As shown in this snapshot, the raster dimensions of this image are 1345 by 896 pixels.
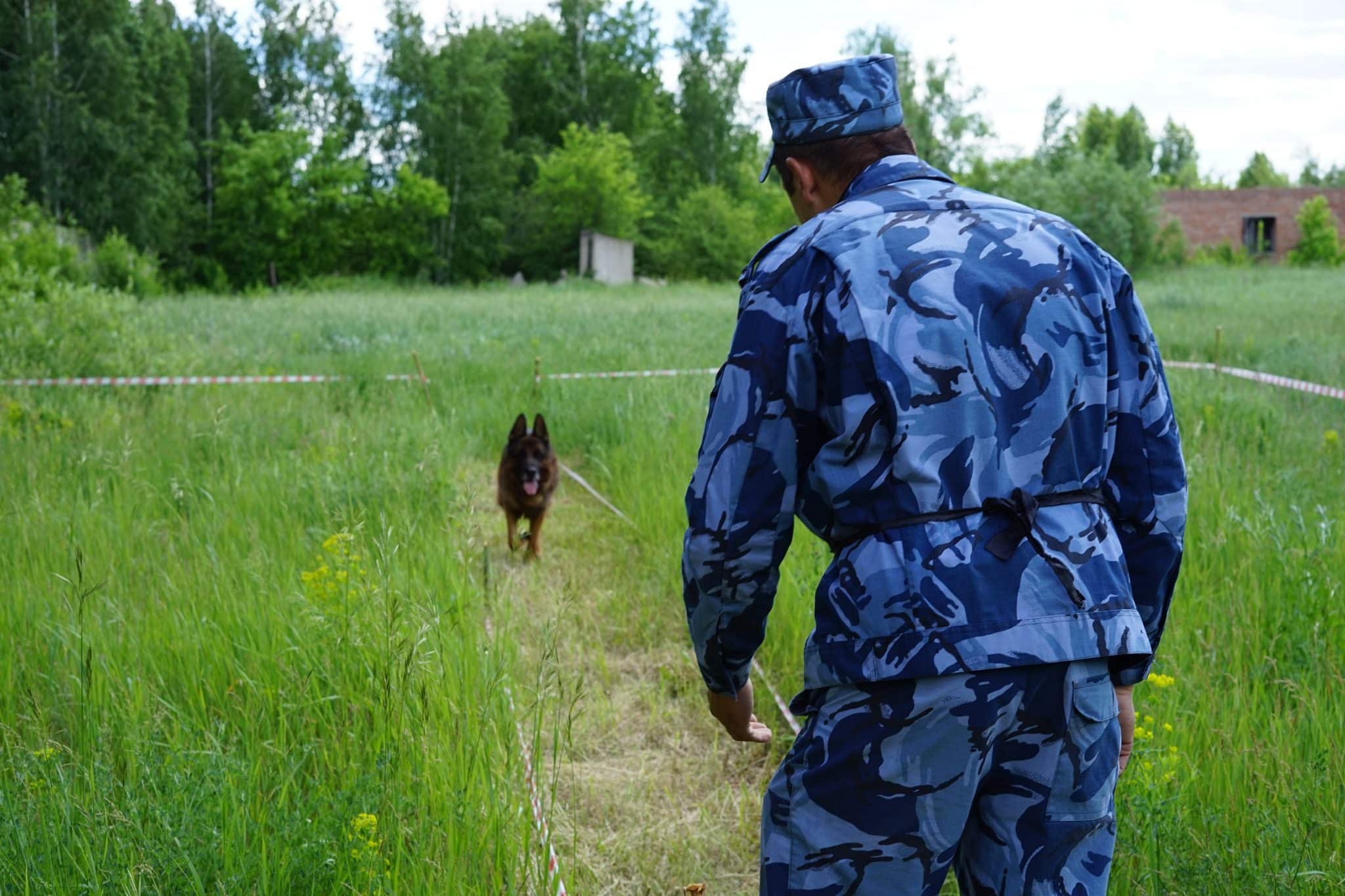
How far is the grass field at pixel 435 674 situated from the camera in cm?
291

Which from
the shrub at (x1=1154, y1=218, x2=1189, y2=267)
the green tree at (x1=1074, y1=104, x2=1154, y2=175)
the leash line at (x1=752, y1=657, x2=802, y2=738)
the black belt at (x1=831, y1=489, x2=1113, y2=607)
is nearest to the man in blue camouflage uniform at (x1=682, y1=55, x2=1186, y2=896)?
the black belt at (x1=831, y1=489, x2=1113, y2=607)

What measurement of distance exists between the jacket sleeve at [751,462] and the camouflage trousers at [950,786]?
10.5 inches

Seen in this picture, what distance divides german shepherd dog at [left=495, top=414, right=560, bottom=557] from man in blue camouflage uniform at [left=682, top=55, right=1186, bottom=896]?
4911mm

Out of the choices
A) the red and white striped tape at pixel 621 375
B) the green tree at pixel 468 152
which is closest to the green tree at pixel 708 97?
the green tree at pixel 468 152

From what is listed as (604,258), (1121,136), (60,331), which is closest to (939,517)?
(60,331)

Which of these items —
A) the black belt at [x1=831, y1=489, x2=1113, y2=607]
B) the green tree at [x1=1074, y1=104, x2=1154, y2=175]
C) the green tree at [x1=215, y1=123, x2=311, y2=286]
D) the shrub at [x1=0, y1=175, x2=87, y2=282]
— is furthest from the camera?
the green tree at [x1=1074, y1=104, x2=1154, y2=175]

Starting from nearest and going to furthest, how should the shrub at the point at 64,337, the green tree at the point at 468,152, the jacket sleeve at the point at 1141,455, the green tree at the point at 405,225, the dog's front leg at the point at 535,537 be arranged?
1. the jacket sleeve at the point at 1141,455
2. the dog's front leg at the point at 535,537
3. the shrub at the point at 64,337
4. the green tree at the point at 405,225
5. the green tree at the point at 468,152

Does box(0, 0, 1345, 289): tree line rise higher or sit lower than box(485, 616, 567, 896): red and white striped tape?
higher

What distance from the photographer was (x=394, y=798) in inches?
123

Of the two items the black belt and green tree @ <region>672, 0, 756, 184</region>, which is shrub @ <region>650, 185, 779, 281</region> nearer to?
green tree @ <region>672, 0, 756, 184</region>

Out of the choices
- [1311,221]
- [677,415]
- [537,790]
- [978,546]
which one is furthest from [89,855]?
[1311,221]

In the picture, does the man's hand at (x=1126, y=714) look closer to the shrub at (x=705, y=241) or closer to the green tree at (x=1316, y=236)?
the shrub at (x=705, y=241)

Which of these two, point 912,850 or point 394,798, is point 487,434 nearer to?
point 394,798

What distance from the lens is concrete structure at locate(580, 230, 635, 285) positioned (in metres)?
50.6
